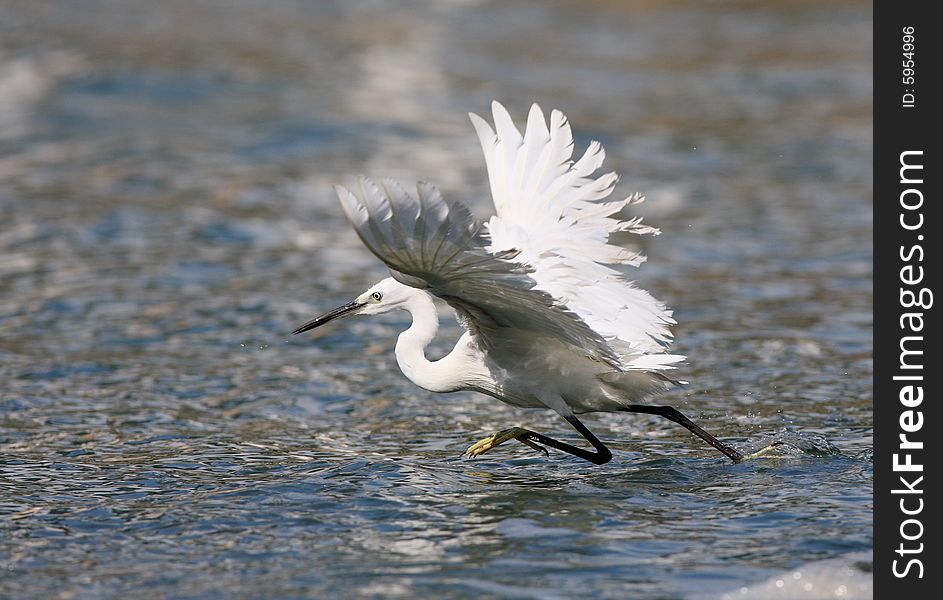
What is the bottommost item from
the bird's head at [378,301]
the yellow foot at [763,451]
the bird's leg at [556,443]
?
the yellow foot at [763,451]

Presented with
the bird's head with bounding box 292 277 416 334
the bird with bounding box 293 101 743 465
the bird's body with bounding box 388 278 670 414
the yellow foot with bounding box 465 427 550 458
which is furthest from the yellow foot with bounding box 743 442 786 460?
the bird's head with bounding box 292 277 416 334

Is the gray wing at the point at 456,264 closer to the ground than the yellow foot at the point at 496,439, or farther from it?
farther from it

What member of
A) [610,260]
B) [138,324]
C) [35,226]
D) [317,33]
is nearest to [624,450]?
[610,260]

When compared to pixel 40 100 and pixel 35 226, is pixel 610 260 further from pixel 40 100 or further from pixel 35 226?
pixel 40 100

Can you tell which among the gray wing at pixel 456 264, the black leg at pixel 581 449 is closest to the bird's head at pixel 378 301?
the gray wing at pixel 456 264

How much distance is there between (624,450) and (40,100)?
14.1 metres

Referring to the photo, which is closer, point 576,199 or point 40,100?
point 576,199

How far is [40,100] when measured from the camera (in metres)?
19.8

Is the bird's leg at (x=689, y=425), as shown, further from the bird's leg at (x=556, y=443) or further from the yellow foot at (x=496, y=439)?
the yellow foot at (x=496, y=439)

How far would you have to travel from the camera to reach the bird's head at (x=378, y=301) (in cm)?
792

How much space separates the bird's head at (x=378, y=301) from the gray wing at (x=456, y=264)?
2.07ft

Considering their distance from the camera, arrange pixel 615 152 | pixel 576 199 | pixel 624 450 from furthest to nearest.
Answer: pixel 615 152 < pixel 624 450 < pixel 576 199

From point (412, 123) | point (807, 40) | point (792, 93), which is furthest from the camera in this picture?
point (807, 40)

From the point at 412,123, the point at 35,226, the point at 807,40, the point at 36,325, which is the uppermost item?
the point at 807,40
